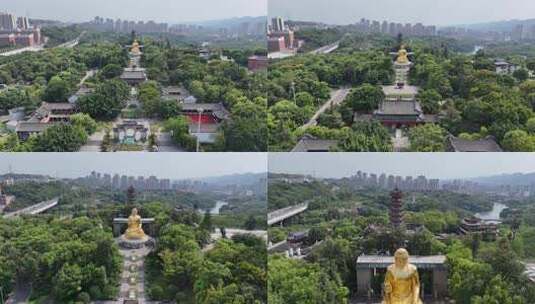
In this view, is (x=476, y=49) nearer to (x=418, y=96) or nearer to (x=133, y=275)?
(x=418, y=96)

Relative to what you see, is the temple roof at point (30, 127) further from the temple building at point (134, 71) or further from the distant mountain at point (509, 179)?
the distant mountain at point (509, 179)

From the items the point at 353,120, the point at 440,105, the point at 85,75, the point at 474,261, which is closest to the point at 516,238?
the point at 474,261

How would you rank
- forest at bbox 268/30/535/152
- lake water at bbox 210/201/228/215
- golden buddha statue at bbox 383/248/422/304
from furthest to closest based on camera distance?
lake water at bbox 210/201/228/215 → forest at bbox 268/30/535/152 → golden buddha statue at bbox 383/248/422/304

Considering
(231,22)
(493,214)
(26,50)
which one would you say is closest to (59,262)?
(26,50)

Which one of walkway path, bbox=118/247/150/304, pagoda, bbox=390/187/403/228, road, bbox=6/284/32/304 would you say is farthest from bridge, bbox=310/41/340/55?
road, bbox=6/284/32/304

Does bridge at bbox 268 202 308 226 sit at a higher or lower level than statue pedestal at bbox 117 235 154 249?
higher

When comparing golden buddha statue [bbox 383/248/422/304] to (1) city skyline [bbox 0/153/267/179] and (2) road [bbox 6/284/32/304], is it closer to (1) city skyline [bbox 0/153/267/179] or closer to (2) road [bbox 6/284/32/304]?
(1) city skyline [bbox 0/153/267/179]

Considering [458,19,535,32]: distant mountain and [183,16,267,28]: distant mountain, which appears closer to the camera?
[458,19,535,32]: distant mountain
